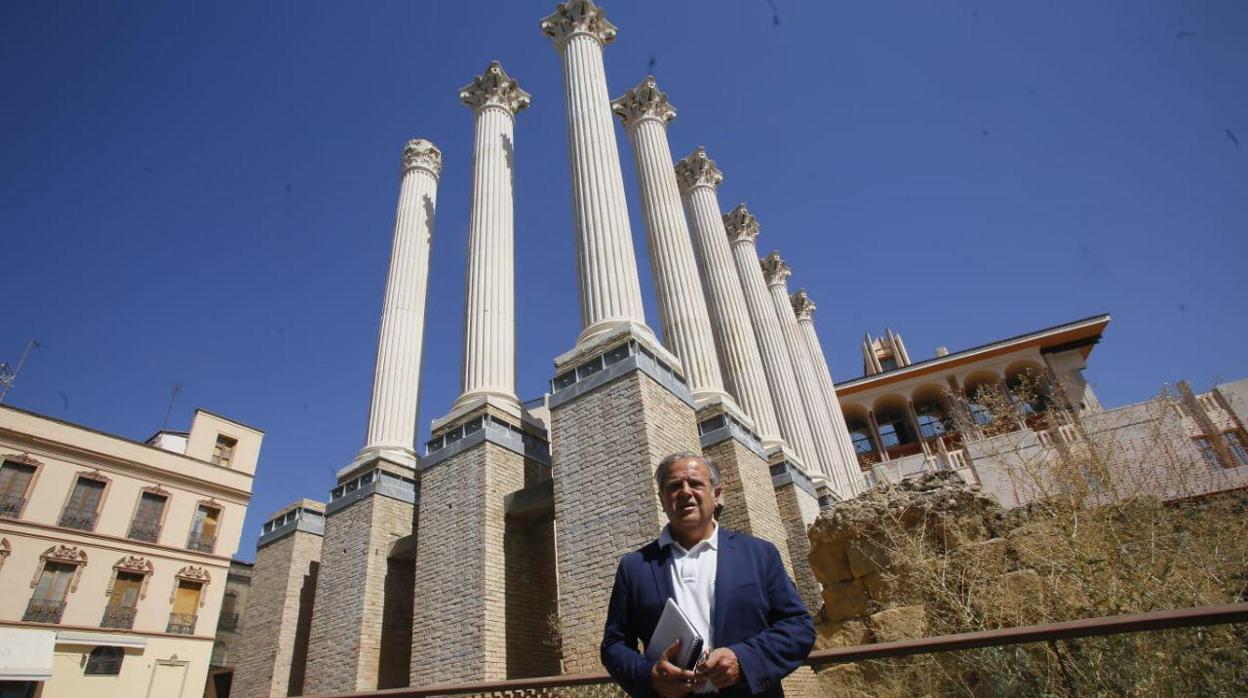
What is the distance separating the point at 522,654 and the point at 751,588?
1023cm

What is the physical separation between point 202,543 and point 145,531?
206 cm

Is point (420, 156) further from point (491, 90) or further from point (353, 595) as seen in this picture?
point (353, 595)

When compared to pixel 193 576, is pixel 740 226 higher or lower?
higher

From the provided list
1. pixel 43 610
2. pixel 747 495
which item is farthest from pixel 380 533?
pixel 43 610

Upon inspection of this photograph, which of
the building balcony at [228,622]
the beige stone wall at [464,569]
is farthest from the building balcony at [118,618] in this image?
the beige stone wall at [464,569]

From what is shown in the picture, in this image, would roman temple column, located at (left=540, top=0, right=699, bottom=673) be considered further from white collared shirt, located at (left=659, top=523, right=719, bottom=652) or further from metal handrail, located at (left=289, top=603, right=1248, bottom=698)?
white collared shirt, located at (left=659, top=523, right=719, bottom=652)

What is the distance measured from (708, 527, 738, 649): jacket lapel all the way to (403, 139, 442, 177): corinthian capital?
70.5ft

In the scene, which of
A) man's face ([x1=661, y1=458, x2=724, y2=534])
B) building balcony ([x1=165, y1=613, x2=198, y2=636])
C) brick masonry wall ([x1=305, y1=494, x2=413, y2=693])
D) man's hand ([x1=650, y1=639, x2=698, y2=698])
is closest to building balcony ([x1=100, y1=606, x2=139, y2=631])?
building balcony ([x1=165, y1=613, x2=198, y2=636])

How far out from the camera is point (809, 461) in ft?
60.2

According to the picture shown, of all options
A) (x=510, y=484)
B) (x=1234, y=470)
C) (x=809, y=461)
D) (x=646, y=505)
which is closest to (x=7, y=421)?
(x=510, y=484)

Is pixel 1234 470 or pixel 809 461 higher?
pixel 809 461

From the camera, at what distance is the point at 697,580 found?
248 centimetres

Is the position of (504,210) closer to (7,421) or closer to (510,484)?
(510,484)

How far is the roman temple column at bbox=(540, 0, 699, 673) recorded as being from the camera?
30.7ft
